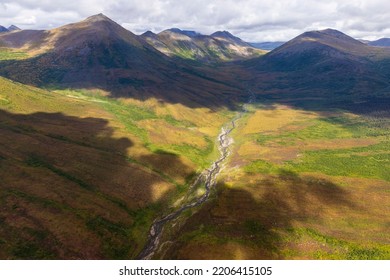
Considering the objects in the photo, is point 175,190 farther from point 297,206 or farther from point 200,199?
point 297,206

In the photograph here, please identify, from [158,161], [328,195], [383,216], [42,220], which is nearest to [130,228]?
[42,220]

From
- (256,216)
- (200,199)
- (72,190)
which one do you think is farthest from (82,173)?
(256,216)

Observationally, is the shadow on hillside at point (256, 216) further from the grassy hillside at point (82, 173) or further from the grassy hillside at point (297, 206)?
the grassy hillside at point (82, 173)

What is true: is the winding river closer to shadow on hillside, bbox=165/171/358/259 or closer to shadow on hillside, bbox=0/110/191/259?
shadow on hillside, bbox=0/110/191/259

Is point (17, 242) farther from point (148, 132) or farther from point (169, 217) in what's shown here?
point (148, 132)

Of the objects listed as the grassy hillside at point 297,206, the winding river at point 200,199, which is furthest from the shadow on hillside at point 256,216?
the winding river at point 200,199

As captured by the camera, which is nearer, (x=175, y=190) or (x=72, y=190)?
(x=72, y=190)
